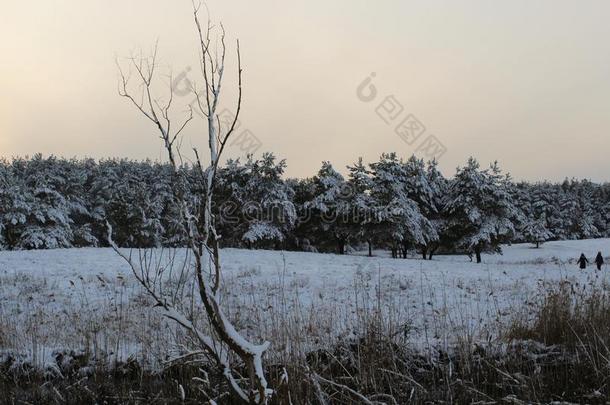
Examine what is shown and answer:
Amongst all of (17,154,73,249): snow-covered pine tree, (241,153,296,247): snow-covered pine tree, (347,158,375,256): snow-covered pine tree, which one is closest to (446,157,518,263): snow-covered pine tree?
(347,158,375,256): snow-covered pine tree

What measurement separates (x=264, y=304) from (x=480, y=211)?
22.7 meters

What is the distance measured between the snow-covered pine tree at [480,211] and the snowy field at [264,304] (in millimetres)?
11611

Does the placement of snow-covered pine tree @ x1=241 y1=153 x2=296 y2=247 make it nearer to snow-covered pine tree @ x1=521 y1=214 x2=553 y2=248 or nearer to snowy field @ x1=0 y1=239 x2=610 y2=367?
snowy field @ x1=0 y1=239 x2=610 y2=367

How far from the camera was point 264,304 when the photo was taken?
9930 mm

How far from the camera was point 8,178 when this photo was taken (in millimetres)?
34438

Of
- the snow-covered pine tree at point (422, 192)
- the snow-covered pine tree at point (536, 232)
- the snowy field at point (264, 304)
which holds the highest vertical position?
the snow-covered pine tree at point (422, 192)

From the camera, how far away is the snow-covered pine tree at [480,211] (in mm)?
28516

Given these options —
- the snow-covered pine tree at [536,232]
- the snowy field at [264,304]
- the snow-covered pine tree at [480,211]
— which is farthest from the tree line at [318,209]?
the snow-covered pine tree at [536,232]

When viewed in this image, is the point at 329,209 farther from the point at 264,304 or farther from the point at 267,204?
the point at 264,304

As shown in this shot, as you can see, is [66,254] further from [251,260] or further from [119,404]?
[119,404]

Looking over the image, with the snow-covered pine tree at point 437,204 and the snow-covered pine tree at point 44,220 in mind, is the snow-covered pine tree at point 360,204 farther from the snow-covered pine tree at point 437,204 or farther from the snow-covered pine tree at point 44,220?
the snow-covered pine tree at point 44,220

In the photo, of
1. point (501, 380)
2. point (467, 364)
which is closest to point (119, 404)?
point (467, 364)

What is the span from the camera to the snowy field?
5.75m

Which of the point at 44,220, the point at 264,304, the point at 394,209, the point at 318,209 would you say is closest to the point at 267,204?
the point at 318,209
